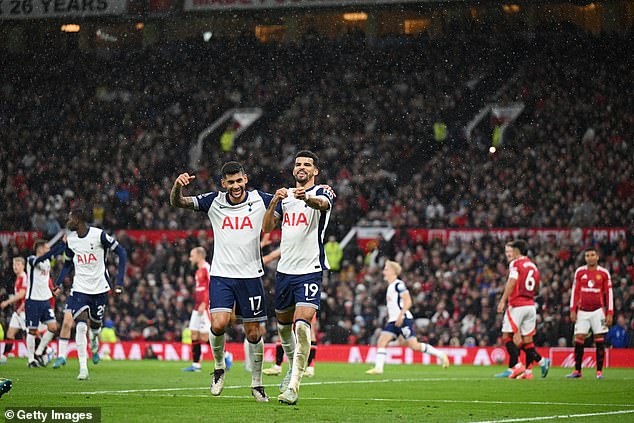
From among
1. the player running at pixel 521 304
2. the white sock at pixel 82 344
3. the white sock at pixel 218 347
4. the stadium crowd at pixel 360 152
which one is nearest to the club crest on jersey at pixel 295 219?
the white sock at pixel 218 347

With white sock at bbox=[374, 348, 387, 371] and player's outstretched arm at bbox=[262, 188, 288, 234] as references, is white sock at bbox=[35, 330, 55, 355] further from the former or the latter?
player's outstretched arm at bbox=[262, 188, 288, 234]

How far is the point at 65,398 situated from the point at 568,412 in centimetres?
518

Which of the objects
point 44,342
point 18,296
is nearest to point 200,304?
point 44,342

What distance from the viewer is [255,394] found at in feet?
37.8

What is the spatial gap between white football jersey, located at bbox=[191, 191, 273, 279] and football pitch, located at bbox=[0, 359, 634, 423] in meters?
1.37

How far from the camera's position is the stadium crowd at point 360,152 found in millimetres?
28984

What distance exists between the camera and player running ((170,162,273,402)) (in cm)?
1147

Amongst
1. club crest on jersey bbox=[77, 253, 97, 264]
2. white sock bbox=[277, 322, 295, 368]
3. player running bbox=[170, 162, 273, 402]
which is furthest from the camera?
club crest on jersey bbox=[77, 253, 97, 264]

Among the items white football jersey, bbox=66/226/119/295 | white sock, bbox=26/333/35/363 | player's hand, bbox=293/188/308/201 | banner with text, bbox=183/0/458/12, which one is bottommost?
white sock, bbox=26/333/35/363

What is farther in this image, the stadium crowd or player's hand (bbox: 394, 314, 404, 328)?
the stadium crowd

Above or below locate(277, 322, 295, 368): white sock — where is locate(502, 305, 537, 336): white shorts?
below

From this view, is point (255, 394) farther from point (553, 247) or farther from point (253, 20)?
point (253, 20)

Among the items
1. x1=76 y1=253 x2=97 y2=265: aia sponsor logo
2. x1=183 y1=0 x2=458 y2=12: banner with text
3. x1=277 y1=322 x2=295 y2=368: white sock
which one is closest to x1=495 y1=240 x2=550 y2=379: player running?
x1=76 y1=253 x2=97 y2=265: aia sponsor logo
